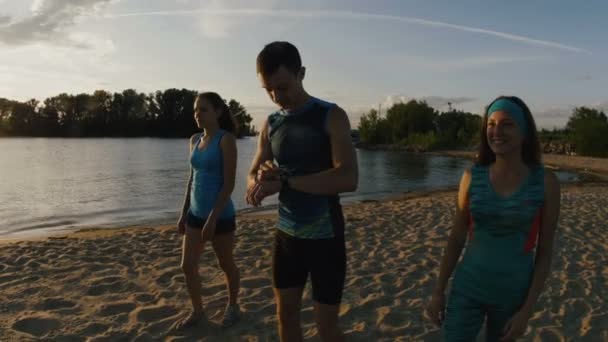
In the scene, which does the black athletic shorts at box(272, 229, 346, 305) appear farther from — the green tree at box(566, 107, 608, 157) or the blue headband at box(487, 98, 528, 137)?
the green tree at box(566, 107, 608, 157)

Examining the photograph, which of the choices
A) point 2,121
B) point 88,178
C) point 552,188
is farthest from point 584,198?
point 2,121

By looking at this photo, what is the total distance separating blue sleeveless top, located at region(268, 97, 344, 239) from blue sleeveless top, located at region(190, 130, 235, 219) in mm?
1358

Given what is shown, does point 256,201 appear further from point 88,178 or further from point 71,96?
point 71,96

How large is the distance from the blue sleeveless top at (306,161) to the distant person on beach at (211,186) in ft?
4.32

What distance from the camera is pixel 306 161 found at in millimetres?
2312

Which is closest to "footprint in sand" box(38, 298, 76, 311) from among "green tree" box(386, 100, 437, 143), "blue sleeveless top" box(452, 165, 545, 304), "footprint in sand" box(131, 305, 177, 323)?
"footprint in sand" box(131, 305, 177, 323)

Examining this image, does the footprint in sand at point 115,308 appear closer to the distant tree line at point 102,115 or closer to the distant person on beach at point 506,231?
the distant person on beach at point 506,231

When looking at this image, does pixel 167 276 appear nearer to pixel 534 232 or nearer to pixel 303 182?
pixel 303 182

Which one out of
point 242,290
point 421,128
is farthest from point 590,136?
point 242,290

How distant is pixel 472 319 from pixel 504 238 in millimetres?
430

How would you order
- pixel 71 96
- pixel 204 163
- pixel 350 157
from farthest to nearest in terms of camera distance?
pixel 71 96 < pixel 204 163 < pixel 350 157

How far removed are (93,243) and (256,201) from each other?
6.89 metres

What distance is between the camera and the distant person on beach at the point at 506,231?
79.2 inches

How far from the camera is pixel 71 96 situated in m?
130
